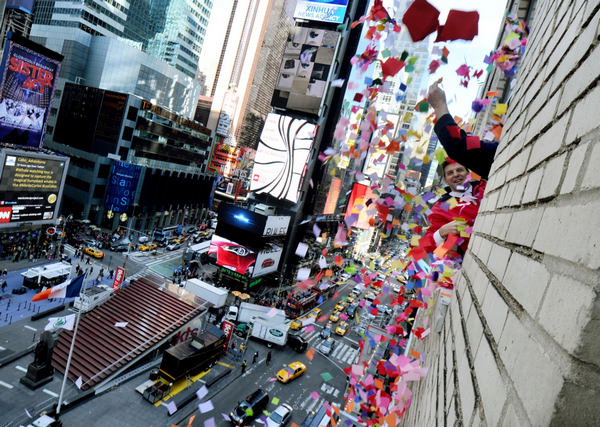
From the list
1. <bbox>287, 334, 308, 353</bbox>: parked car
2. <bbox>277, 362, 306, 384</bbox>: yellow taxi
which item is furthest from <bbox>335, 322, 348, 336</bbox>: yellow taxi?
<bbox>277, 362, 306, 384</bbox>: yellow taxi

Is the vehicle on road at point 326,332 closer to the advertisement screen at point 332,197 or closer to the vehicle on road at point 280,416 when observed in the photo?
the vehicle on road at point 280,416

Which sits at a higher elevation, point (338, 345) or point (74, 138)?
point (74, 138)

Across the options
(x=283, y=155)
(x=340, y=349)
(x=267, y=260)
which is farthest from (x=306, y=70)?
(x=340, y=349)

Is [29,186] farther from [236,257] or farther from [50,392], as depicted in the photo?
[236,257]

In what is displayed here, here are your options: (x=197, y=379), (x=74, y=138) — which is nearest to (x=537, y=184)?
(x=197, y=379)

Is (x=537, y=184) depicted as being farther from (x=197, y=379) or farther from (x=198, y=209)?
(x=198, y=209)

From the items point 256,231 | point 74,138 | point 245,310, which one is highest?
point 74,138

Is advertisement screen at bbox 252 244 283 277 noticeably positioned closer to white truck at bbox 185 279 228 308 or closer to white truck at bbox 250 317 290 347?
white truck at bbox 185 279 228 308
